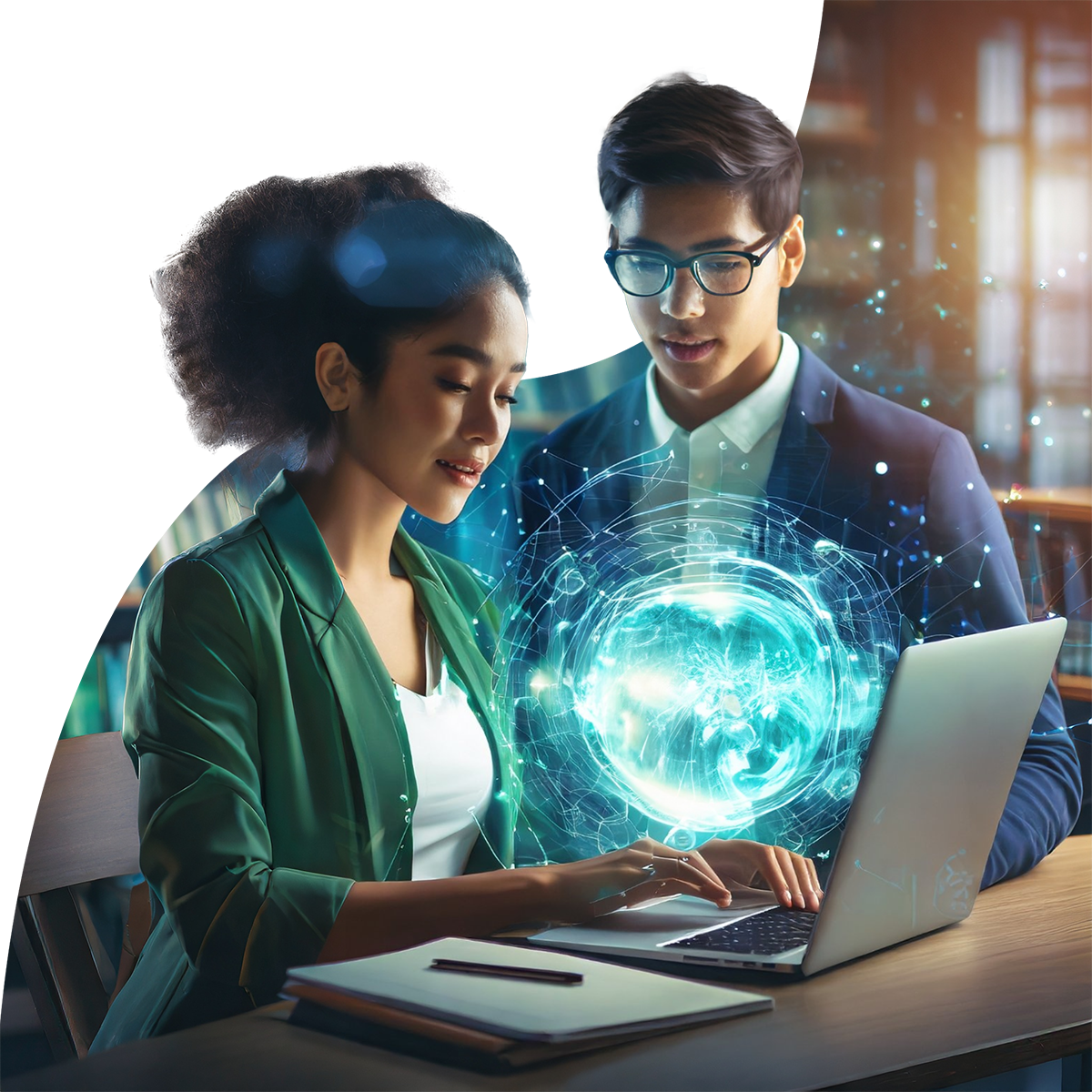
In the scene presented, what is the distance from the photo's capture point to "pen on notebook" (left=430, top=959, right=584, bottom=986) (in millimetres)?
931

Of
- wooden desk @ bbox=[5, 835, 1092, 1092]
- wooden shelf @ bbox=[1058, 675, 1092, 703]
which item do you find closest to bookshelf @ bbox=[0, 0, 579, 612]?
wooden desk @ bbox=[5, 835, 1092, 1092]

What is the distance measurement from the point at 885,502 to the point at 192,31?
1.03 metres

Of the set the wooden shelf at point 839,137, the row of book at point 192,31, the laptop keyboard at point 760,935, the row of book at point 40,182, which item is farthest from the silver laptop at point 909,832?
the row of book at point 40,182

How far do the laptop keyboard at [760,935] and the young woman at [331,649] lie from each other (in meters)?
0.05

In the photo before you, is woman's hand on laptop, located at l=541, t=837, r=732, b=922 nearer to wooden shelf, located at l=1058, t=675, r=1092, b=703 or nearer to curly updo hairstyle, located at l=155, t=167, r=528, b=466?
curly updo hairstyle, located at l=155, t=167, r=528, b=466

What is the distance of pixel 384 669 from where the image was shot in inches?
52.3

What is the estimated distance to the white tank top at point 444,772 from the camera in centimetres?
135

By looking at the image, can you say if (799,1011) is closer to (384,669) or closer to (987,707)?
(987,707)

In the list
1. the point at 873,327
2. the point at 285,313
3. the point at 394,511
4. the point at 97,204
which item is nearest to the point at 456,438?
the point at 394,511

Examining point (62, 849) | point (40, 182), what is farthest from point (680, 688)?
point (40, 182)

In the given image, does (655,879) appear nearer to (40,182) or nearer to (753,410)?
(753,410)

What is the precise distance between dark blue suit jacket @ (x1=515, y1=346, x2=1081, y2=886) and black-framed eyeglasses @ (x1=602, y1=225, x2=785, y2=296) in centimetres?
12

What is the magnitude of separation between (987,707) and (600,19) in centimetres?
95

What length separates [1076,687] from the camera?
1.64 meters
